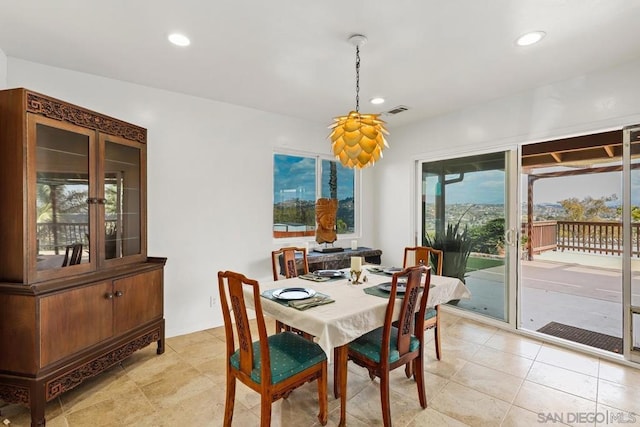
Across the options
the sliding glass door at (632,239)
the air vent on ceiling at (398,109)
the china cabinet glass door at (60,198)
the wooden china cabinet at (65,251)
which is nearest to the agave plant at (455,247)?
the sliding glass door at (632,239)

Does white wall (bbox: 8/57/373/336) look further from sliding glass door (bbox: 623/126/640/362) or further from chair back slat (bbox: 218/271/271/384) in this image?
sliding glass door (bbox: 623/126/640/362)

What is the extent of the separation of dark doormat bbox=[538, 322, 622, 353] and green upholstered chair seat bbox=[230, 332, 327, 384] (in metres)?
2.96

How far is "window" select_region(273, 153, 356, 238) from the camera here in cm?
418

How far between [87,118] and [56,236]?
2.93 ft

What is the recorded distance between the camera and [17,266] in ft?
6.39

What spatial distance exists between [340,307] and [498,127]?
293 centimetres

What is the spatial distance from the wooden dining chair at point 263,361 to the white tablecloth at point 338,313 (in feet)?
0.63

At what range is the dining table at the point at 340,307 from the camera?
1676 mm

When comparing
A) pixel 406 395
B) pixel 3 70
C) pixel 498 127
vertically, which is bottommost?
pixel 406 395

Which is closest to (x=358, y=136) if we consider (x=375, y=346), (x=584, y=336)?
(x=375, y=346)

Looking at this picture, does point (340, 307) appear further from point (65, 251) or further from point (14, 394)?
point (14, 394)

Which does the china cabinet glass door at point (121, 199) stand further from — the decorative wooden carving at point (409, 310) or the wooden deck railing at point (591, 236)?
the wooden deck railing at point (591, 236)

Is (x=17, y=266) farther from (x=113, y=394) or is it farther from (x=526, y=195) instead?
(x=526, y=195)

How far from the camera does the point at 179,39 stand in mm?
2281
